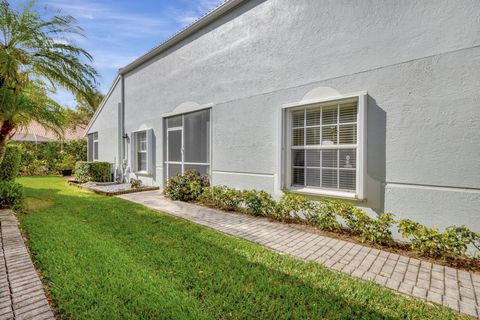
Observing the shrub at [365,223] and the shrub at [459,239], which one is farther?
the shrub at [365,223]

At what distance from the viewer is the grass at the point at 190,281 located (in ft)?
9.43

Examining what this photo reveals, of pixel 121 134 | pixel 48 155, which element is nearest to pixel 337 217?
pixel 121 134

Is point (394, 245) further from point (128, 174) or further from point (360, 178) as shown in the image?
point (128, 174)

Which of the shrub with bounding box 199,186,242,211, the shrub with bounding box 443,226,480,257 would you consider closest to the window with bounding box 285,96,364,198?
the shrub with bounding box 443,226,480,257

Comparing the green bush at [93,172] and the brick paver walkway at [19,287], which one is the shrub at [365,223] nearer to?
the brick paver walkway at [19,287]

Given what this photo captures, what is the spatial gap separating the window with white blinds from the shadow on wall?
0.34m

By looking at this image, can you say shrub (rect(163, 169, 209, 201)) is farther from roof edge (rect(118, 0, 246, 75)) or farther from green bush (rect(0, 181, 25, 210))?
roof edge (rect(118, 0, 246, 75))

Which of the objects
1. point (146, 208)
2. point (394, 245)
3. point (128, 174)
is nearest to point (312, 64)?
point (394, 245)

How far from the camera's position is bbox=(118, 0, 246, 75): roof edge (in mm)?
8448

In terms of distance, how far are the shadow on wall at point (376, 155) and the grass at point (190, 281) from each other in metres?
2.31

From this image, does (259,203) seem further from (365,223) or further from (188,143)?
(188,143)

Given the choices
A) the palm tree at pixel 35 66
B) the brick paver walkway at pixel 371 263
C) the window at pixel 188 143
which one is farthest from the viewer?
the window at pixel 188 143

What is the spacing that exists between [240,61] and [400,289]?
721 cm

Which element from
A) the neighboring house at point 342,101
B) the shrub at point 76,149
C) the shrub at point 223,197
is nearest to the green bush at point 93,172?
the neighboring house at point 342,101
